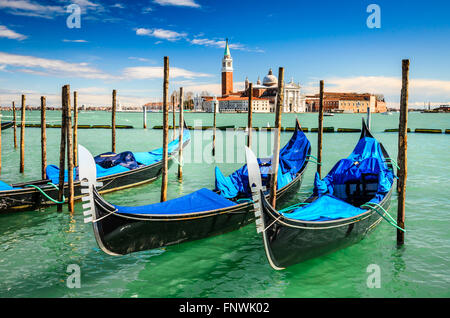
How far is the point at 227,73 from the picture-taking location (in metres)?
96.6

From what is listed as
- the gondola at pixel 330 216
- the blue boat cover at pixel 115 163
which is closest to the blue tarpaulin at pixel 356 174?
the gondola at pixel 330 216

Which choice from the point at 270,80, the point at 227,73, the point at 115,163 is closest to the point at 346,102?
the point at 270,80

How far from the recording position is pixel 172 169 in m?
12.0

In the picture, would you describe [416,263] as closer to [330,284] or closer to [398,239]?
[398,239]

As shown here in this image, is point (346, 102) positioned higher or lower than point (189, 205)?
higher

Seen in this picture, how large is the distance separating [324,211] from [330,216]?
0.12m

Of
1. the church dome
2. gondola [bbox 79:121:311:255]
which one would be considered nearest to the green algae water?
gondola [bbox 79:121:311:255]

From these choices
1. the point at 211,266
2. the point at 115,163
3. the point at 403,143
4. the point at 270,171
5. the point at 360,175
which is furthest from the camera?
the point at 115,163

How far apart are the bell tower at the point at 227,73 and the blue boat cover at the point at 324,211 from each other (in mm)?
92592

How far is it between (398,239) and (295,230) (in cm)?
213

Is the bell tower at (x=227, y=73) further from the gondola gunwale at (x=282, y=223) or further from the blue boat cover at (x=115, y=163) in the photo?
the gondola gunwale at (x=282, y=223)

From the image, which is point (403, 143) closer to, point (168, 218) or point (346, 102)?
point (168, 218)

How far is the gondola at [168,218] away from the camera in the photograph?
4.09 metres
